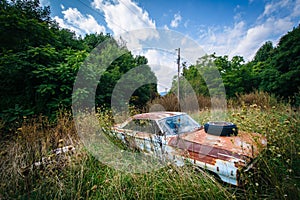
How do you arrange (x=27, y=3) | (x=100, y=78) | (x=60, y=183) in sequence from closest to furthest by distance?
(x=60, y=183)
(x=100, y=78)
(x=27, y=3)

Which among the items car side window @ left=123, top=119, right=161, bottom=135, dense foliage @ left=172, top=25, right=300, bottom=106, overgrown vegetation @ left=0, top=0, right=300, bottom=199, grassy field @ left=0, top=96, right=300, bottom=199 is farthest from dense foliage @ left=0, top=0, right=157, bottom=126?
dense foliage @ left=172, top=25, right=300, bottom=106

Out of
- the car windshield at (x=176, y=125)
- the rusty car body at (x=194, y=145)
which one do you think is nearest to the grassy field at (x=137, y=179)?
the rusty car body at (x=194, y=145)

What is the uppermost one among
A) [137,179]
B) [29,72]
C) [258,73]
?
[258,73]

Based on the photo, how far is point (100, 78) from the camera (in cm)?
697

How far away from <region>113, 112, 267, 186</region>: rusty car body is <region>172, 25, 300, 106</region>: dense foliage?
858 centimetres

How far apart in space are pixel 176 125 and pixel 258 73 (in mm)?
19327

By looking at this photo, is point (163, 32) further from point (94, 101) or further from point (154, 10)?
point (94, 101)

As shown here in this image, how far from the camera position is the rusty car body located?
1.79 meters

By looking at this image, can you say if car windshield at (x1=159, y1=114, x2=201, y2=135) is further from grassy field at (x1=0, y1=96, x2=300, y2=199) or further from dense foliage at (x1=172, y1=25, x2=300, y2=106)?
dense foliage at (x1=172, y1=25, x2=300, y2=106)

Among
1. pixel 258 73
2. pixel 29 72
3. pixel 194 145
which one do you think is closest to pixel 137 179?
pixel 194 145

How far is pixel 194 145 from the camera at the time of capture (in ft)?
7.22

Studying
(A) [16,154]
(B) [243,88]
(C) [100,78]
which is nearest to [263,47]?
(B) [243,88]

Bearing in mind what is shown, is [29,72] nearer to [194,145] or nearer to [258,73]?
[194,145]

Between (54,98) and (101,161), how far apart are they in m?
4.02
